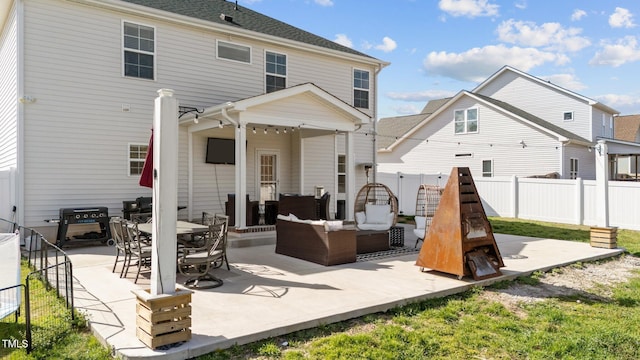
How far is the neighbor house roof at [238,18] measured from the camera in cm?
1130

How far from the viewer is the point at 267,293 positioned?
18.1 ft

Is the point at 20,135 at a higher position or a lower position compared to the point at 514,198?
higher

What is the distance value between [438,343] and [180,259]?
3.55 metres

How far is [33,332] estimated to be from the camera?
4.21 meters

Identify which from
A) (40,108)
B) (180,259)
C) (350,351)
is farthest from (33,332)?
(40,108)

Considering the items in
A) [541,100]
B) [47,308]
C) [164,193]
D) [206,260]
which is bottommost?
[47,308]

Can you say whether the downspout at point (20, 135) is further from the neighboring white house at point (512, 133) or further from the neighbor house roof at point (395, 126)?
the neighbor house roof at point (395, 126)

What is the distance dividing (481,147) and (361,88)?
9.44 metres

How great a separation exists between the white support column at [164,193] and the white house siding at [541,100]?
893 inches

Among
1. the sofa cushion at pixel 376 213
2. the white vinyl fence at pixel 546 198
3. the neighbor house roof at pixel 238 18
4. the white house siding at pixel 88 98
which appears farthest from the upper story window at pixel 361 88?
the sofa cushion at pixel 376 213

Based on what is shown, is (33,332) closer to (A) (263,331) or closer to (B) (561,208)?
(A) (263,331)

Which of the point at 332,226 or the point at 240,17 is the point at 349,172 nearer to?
the point at 332,226

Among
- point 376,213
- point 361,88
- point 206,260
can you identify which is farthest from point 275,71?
point 206,260

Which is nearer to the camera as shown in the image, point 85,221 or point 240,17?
point 85,221
